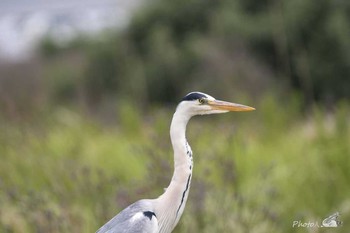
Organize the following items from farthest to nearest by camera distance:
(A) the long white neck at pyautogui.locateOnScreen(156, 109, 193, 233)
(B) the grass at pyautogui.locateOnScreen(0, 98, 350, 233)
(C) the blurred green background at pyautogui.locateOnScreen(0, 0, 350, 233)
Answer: (C) the blurred green background at pyautogui.locateOnScreen(0, 0, 350, 233)
(B) the grass at pyautogui.locateOnScreen(0, 98, 350, 233)
(A) the long white neck at pyautogui.locateOnScreen(156, 109, 193, 233)

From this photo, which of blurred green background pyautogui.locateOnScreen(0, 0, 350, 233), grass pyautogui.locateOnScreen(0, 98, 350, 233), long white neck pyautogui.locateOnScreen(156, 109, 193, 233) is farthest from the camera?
blurred green background pyautogui.locateOnScreen(0, 0, 350, 233)

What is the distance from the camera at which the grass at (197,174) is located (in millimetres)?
3432

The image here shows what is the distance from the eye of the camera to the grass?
135 inches

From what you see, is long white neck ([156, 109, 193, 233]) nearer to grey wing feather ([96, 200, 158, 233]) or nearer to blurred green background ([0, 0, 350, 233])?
grey wing feather ([96, 200, 158, 233])

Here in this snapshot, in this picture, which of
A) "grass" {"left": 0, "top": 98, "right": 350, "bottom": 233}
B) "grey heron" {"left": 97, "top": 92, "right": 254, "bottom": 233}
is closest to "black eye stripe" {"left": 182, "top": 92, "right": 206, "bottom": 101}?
"grey heron" {"left": 97, "top": 92, "right": 254, "bottom": 233}

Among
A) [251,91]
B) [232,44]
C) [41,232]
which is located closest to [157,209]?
[41,232]

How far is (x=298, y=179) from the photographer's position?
4422 millimetres

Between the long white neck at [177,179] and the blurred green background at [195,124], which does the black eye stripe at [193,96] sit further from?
the blurred green background at [195,124]

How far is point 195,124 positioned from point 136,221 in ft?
12.5

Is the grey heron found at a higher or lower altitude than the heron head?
lower

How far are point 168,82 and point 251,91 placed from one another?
280 centimetres

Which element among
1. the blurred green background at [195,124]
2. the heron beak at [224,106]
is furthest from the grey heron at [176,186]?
the blurred green background at [195,124]

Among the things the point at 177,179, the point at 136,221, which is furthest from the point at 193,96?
the point at 136,221

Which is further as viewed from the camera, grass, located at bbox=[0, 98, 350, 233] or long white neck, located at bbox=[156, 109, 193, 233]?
grass, located at bbox=[0, 98, 350, 233]
